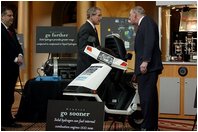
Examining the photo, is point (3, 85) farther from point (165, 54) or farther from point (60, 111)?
point (165, 54)

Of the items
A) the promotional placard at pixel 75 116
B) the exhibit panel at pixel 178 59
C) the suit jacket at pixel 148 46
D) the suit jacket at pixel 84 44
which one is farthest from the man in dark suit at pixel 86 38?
the exhibit panel at pixel 178 59

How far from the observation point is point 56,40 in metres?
5.21

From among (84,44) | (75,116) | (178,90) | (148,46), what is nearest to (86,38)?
(84,44)

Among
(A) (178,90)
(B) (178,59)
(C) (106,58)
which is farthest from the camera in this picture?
(B) (178,59)

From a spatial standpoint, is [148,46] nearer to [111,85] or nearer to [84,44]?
[111,85]

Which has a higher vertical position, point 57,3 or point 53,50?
point 57,3

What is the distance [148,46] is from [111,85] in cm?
70

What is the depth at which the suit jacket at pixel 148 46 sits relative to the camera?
356 centimetres

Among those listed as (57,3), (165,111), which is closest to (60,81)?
(165,111)

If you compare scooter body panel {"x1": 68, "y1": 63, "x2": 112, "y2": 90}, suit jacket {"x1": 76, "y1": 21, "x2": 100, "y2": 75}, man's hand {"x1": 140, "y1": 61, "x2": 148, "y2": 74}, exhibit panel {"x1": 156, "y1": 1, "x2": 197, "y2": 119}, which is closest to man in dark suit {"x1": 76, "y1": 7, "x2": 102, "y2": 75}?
suit jacket {"x1": 76, "y1": 21, "x2": 100, "y2": 75}

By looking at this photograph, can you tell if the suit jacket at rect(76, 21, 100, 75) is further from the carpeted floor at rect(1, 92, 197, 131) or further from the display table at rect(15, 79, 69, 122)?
the carpeted floor at rect(1, 92, 197, 131)

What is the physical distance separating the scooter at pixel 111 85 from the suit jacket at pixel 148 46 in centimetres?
16

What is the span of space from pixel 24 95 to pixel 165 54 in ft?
7.33

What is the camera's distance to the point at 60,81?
4.54m
